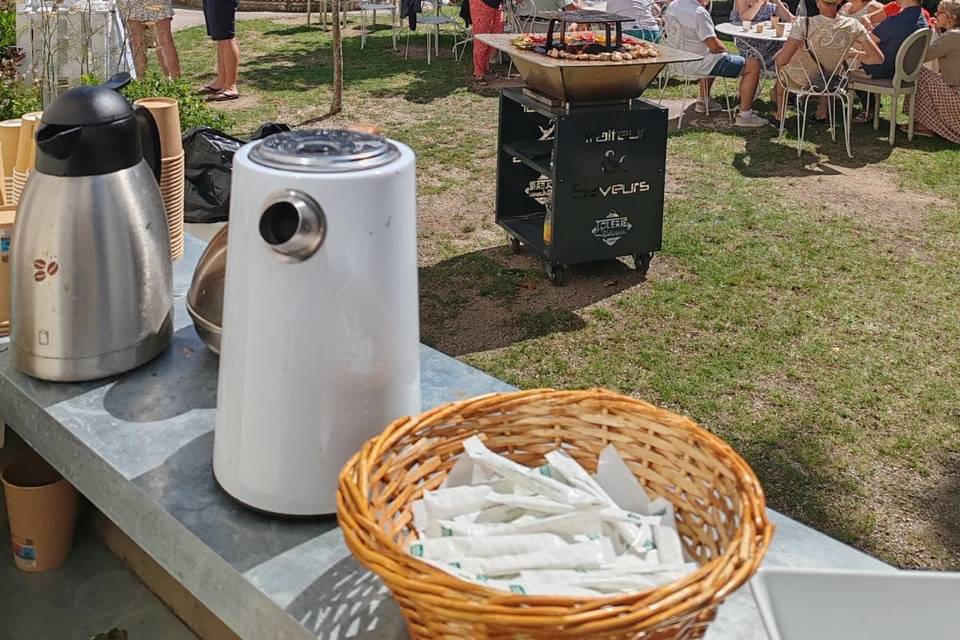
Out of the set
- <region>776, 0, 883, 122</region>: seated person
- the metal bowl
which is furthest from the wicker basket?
<region>776, 0, 883, 122</region>: seated person

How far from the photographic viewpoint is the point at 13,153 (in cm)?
251

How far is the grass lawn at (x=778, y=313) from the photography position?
3610mm

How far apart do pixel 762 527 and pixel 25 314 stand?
1317mm

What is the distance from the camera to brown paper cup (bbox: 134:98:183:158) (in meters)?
2.29

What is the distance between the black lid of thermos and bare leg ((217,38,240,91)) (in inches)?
298

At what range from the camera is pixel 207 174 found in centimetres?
Answer: 381

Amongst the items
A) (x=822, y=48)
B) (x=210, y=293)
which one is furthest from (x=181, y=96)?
(x=822, y=48)

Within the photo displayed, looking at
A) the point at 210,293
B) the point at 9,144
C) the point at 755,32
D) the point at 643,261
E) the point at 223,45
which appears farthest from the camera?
the point at 223,45

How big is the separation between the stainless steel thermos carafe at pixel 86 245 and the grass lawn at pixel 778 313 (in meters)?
2.39

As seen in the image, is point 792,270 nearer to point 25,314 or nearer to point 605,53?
point 605,53

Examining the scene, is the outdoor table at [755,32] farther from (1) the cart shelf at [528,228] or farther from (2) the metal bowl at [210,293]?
(2) the metal bowl at [210,293]

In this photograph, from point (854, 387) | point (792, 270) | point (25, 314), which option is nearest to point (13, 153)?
point (25, 314)

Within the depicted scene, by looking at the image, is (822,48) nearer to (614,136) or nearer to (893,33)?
(893,33)

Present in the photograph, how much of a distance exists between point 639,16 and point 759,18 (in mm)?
1225
